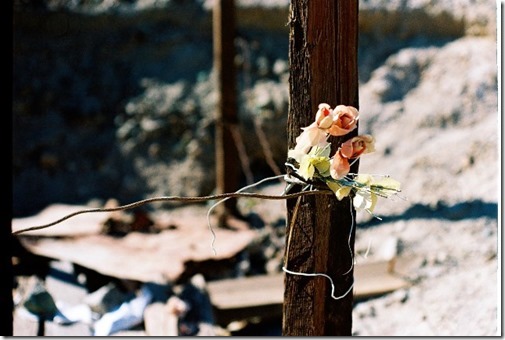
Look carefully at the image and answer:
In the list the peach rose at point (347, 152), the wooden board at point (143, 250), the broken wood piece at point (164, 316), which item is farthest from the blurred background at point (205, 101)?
the peach rose at point (347, 152)

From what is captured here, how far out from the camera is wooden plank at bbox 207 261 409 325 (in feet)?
13.5

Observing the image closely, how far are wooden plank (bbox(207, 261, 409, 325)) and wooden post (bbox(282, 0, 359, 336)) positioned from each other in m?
2.10

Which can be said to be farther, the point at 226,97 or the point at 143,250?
the point at 226,97

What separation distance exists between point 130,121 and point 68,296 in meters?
3.15

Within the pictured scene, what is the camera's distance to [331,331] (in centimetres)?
205

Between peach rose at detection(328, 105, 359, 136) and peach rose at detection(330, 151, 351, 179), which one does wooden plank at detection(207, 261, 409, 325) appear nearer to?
peach rose at detection(330, 151, 351, 179)

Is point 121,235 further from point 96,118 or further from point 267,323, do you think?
point 96,118

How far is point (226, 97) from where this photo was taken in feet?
→ 18.8

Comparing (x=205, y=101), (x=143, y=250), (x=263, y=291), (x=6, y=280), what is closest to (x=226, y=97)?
(x=205, y=101)

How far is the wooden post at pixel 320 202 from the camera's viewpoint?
1.94m

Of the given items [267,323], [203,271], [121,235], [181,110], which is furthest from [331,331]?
[181,110]

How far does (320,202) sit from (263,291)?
2444 millimetres

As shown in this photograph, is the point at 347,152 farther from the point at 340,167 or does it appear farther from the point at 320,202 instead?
the point at 320,202

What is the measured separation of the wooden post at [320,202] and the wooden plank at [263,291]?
6.88 feet
